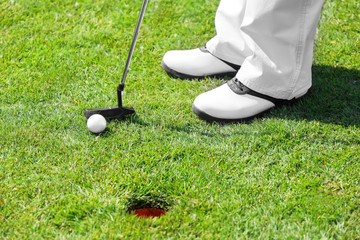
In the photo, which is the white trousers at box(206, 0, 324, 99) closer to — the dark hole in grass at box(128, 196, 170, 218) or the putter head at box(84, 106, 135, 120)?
the putter head at box(84, 106, 135, 120)

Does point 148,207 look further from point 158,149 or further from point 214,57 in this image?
point 214,57

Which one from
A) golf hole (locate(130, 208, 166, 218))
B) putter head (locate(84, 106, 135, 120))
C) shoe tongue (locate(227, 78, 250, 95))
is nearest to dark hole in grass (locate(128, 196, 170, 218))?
golf hole (locate(130, 208, 166, 218))

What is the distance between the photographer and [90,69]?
3545 mm

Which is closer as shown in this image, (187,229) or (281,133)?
(187,229)

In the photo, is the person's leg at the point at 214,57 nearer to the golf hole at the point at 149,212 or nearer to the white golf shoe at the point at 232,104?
the white golf shoe at the point at 232,104

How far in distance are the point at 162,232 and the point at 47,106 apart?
151 centimetres

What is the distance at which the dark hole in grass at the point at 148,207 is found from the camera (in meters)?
2.36

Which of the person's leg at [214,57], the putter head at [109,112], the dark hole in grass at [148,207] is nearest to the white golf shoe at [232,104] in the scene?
the person's leg at [214,57]

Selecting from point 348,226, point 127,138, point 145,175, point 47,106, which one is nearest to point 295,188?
point 348,226

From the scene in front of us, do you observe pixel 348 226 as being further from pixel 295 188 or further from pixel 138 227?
pixel 138 227

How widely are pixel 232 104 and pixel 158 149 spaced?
66 centimetres

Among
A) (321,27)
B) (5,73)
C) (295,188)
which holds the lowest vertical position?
(5,73)

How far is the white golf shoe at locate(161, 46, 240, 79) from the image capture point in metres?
3.42

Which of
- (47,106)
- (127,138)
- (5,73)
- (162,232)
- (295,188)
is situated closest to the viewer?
(162,232)
